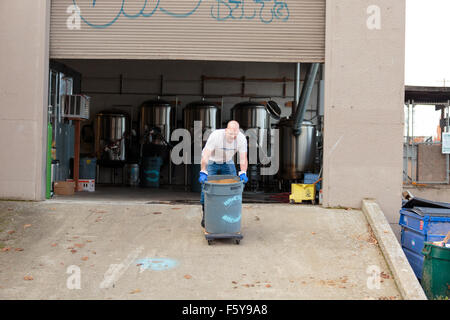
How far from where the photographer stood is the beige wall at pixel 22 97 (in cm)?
748

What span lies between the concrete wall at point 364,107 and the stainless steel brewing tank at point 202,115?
727cm

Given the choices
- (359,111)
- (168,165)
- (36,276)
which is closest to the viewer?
(36,276)

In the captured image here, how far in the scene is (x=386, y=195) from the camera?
714 cm

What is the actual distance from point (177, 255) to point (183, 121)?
9500 millimetres

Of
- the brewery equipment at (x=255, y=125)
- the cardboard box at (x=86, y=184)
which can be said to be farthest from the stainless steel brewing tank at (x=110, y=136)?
the brewery equipment at (x=255, y=125)

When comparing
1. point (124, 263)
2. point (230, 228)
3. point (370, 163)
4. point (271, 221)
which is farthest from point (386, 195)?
point (124, 263)

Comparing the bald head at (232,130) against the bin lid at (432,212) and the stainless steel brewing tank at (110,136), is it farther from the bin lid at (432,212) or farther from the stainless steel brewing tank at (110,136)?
the stainless steel brewing tank at (110,136)

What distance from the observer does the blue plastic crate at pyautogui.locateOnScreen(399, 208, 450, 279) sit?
6266mm

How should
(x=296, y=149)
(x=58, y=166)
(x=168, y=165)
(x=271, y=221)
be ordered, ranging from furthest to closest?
(x=168, y=165) → (x=296, y=149) → (x=58, y=166) → (x=271, y=221)

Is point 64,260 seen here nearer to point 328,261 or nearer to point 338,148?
point 328,261

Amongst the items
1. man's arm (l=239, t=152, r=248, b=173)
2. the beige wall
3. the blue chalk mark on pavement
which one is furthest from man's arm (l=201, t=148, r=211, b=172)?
the beige wall

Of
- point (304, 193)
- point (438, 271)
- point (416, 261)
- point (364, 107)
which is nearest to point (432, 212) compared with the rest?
point (416, 261)

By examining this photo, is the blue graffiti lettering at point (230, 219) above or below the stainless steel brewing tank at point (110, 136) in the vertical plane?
below

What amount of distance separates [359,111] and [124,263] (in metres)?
4.48
